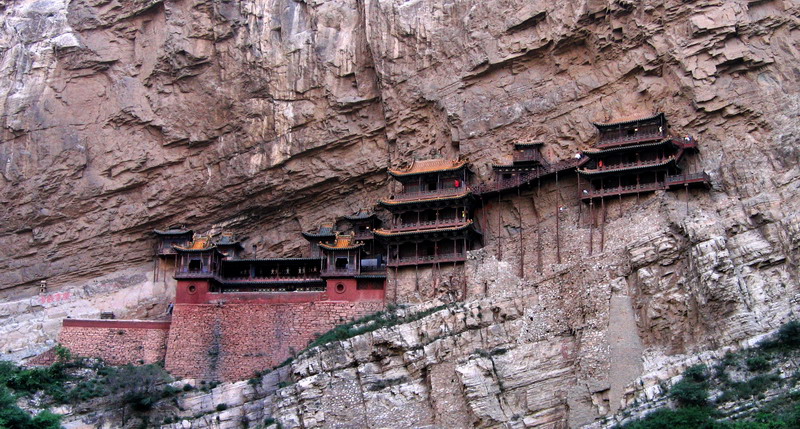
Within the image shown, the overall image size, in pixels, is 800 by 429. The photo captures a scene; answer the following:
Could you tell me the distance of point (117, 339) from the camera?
136 ft

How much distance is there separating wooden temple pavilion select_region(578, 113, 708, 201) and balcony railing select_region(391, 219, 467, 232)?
5.76 metres

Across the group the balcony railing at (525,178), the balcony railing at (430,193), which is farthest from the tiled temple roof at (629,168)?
the balcony railing at (430,193)

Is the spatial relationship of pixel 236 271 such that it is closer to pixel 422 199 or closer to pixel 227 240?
pixel 227 240

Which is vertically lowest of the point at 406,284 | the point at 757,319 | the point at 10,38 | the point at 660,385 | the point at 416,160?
the point at 660,385

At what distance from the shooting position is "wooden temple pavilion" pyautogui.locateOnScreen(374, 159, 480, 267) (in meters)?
41.3

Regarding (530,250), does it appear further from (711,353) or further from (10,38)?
(10,38)

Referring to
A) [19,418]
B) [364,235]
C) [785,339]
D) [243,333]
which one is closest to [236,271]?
[243,333]

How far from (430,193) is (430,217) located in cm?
111

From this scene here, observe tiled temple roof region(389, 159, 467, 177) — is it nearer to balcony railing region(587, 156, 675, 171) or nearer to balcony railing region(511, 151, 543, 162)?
balcony railing region(511, 151, 543, 162)

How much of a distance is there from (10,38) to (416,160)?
74.6 feet

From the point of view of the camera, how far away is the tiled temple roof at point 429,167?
1683 inches

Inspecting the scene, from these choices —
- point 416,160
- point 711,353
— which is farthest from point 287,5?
point 711,353

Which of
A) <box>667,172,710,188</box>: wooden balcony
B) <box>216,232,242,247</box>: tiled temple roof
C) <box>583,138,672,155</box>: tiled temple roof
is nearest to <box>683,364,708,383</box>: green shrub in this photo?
<box>667,172,710,188</box>: wooden balcony

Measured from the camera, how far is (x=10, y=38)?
4912cm
